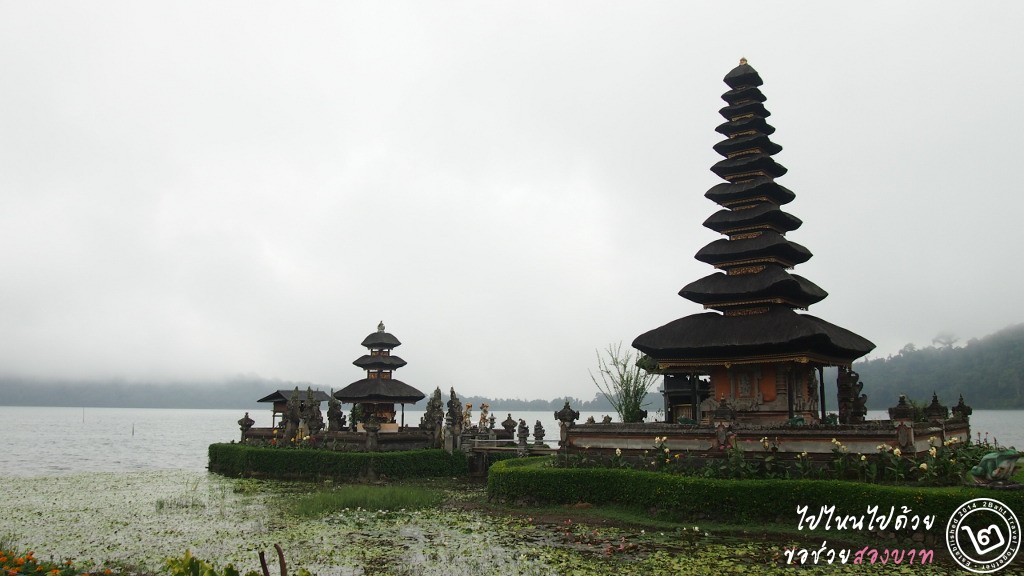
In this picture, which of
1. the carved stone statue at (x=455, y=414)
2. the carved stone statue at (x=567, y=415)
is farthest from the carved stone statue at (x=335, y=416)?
the carved stone statue at (x=567, y=415)

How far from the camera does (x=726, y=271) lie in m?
32.9

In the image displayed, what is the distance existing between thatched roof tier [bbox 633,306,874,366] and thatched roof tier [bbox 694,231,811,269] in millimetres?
2591

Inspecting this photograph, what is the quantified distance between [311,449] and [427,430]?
588 centimetres

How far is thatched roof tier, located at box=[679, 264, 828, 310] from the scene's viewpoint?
30.0m

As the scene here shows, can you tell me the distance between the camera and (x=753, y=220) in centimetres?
3247

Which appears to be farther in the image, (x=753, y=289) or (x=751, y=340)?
(x=753, y=289)

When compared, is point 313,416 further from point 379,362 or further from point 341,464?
point 379,362

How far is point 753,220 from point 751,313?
437 cm

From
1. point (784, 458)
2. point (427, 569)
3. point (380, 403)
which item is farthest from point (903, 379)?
point (427, 569)

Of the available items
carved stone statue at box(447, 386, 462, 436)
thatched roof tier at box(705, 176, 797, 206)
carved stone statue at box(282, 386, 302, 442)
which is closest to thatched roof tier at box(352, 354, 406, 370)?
carved stone statue at box(282, 386, 302, 442)

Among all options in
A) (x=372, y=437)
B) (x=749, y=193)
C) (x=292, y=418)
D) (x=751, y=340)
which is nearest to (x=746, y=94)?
(x=749, y=193)

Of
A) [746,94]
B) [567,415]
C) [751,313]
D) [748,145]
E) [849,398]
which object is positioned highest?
[746,94]

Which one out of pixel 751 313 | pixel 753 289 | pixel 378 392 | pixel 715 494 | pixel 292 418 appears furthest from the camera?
pixel 378 392

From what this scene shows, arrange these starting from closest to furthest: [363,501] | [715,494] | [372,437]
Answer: [715,494], [363,501], [372,437]
